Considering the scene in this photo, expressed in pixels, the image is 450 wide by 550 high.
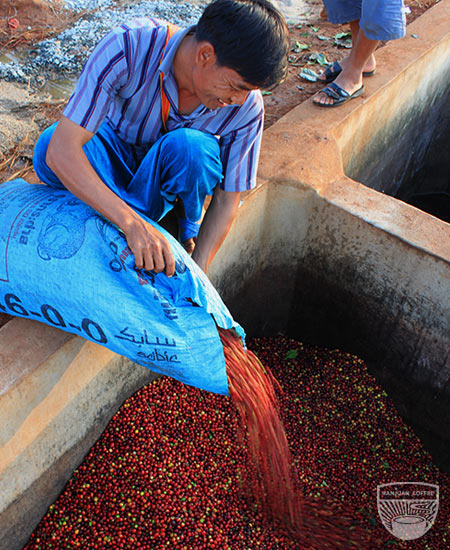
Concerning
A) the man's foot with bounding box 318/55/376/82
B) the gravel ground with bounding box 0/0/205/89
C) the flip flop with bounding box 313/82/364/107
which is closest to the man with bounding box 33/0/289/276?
the flip flop with bounding box 313/82/364/107

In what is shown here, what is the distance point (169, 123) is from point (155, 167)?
175 mm

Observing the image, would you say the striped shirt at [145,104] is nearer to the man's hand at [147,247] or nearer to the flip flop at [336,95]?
the man's hand at [147,247]

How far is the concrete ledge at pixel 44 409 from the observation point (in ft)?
5.59

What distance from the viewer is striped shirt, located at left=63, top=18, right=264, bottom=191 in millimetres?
1539

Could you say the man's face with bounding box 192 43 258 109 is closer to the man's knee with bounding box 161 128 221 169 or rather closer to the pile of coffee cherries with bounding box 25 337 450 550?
the man's knee with bounding box 161 128 221 169

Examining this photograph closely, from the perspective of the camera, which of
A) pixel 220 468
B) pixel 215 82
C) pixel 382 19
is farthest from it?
pixel 382 19

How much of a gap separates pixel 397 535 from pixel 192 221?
65.3 inches

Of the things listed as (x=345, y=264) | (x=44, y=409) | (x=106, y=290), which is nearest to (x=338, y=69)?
(x=345, y=264)

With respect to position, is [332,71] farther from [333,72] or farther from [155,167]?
[155,167]

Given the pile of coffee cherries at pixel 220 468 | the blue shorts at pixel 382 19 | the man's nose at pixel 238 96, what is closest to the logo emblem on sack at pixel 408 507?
the pile of coffee cherries at pixel 220 468

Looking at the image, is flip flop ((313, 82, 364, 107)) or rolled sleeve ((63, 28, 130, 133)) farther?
flip flop ((313, 82, 364, 107))

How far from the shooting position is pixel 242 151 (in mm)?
1844

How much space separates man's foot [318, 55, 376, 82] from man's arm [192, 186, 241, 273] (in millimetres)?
1646

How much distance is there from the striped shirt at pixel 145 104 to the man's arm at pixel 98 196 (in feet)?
0.21
